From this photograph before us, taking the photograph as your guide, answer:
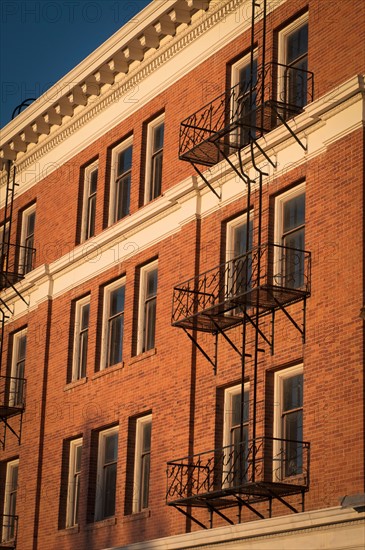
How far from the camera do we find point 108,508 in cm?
3080

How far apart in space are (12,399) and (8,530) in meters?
3.73

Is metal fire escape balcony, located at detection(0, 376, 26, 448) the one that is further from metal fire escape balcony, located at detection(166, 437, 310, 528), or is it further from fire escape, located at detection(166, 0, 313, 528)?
metal fire escape balcony, located at detection(166, 437, 310, 528)

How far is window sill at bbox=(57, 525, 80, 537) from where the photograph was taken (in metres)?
31.3

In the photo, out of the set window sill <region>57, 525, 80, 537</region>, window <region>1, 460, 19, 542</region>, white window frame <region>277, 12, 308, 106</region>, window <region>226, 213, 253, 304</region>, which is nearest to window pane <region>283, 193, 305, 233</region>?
window <region>226, 213, 253, 304</region>

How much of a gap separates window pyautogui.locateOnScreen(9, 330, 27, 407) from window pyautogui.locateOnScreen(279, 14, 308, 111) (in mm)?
12910

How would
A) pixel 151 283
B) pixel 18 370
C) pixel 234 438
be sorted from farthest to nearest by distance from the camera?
pixel 18 370 → pixel 151 283 → pixel 234 438

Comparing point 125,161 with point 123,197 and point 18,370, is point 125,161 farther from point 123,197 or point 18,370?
point 18,370

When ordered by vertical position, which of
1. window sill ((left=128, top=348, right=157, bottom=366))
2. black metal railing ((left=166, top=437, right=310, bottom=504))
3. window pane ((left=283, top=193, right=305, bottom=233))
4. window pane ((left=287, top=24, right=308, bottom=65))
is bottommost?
black metal railing ((left=166, top=437, right=310, bottom=504))

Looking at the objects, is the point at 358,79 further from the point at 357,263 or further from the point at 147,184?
the point at 147,184

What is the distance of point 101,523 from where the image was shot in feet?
99.2

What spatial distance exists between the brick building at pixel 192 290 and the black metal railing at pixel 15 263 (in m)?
0.13

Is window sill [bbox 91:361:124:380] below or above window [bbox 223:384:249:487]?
above

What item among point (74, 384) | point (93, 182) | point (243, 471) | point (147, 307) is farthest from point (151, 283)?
point (243, 471)

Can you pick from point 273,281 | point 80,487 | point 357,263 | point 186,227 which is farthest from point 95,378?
point 357,263
